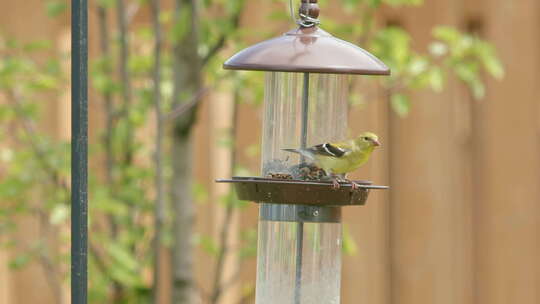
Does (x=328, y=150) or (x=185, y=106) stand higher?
(x=185, y=106)

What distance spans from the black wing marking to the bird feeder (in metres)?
0.07

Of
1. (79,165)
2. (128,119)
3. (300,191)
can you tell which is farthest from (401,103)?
(79,165)

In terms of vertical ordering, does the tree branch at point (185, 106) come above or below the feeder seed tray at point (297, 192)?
above

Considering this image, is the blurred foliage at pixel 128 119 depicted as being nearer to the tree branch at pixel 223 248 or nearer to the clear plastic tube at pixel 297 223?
the tree branch at pixel 223 248

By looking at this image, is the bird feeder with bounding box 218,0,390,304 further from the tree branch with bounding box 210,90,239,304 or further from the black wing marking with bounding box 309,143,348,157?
the tree branch with bounding box 210,90,239,304

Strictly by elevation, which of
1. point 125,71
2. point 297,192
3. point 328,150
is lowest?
point 297,192

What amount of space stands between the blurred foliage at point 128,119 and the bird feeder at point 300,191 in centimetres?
139

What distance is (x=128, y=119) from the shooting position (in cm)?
534

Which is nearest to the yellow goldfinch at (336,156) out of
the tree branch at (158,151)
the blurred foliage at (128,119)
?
the blurred foliage at (128,119)

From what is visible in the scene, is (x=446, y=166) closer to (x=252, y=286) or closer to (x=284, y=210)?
(x=252, y=286)

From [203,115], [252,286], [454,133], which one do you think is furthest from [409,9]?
[252,286]

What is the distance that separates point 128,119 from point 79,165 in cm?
278

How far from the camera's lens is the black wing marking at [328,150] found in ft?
10.4

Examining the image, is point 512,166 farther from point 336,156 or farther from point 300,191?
point 300,191
